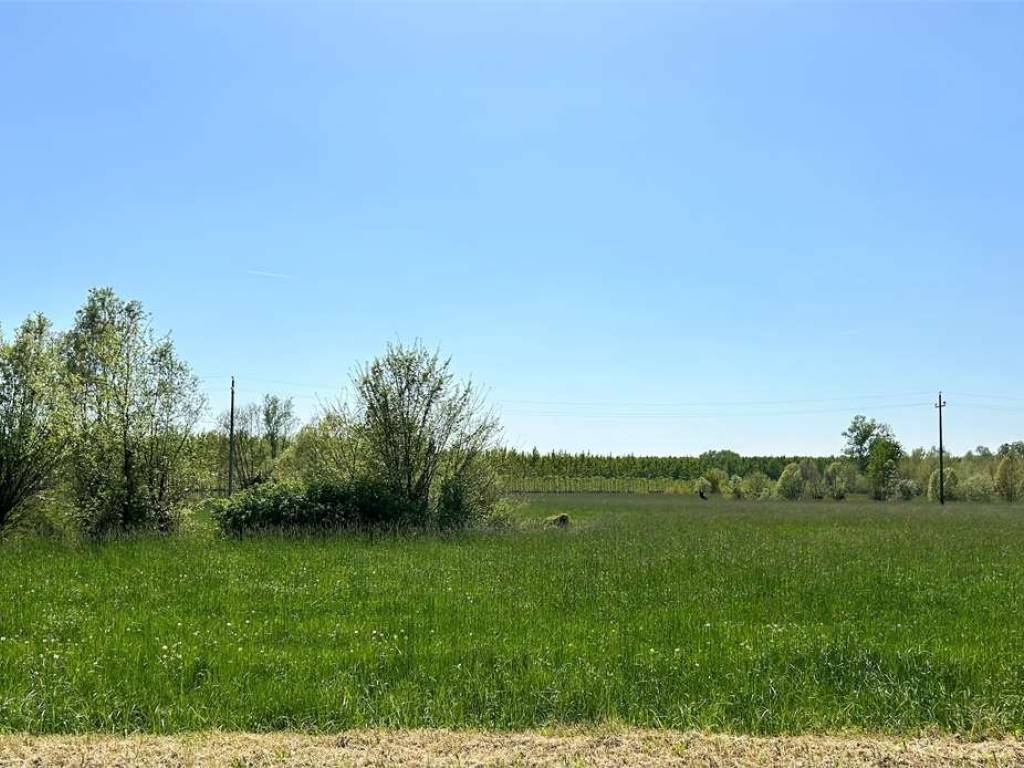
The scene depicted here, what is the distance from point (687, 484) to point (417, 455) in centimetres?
7532

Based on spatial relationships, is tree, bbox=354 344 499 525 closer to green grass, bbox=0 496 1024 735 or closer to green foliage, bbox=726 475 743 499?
green grass, bbox=0 496 1024 735

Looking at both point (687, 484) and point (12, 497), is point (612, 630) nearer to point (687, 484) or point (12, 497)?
point (12, 497)

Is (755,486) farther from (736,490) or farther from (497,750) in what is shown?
(497,750)

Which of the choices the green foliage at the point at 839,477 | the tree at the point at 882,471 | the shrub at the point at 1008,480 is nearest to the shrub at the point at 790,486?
the green foliage at the point at 839,477

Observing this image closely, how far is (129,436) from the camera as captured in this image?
24609 mm

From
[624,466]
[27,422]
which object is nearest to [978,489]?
[624,466]

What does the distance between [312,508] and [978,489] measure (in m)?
69.8

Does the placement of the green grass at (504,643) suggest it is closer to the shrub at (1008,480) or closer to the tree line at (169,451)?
the tree line at (169,451)

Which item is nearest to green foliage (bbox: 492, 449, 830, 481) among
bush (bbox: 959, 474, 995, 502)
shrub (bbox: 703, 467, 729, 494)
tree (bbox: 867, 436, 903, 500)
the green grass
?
shrub (bbox: 703, 467, 729, 494)

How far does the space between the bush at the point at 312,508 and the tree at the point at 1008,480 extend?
220ft

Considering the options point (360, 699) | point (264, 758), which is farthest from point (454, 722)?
point (264, 758)

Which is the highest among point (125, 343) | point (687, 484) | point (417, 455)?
point (125, 343)

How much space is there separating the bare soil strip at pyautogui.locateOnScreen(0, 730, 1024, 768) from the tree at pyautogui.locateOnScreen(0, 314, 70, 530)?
19.2m

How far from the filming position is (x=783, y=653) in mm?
7895
